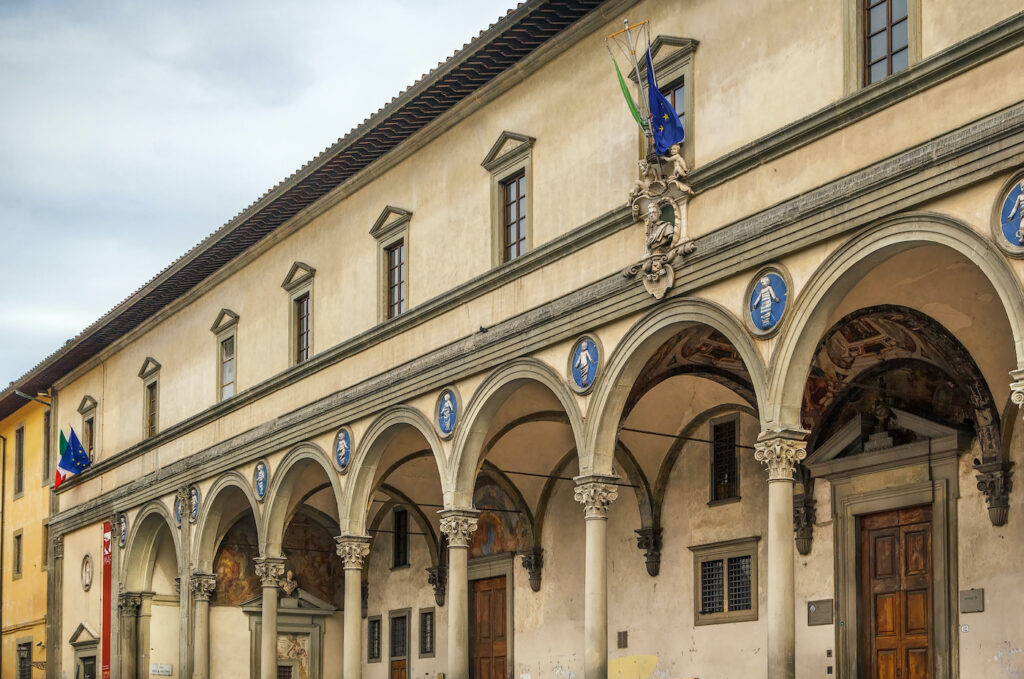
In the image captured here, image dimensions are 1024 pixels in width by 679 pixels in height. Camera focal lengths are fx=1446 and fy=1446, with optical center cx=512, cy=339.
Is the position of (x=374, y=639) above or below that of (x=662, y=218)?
below

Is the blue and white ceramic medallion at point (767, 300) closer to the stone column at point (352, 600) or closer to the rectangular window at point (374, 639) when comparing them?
the stone column at point (352, 600)

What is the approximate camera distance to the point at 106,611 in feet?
103

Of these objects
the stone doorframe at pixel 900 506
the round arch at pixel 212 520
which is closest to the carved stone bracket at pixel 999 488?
the stone doorframe at pixel 900 506

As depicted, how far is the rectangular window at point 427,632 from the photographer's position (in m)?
26.1

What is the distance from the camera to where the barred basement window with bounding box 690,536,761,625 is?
18.9 meters

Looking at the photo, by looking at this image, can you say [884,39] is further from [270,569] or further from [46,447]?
[46,447]

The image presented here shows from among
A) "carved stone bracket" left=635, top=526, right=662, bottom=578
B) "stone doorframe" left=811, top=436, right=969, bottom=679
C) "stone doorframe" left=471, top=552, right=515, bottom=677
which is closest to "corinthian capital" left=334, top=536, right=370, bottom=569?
"stone doorframe" left=471, top=552, right=515, bottom=677

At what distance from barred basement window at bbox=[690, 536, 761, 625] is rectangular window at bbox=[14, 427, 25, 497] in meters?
26.4

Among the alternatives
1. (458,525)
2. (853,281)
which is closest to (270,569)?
(458,525)

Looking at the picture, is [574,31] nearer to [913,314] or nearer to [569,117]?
[569,117]

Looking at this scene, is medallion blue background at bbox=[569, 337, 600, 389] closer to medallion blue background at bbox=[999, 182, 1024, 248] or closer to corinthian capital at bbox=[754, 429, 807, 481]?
corinthian capital at bbox=[754, 429, 807, 481]

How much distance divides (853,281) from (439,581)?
46.6 ft

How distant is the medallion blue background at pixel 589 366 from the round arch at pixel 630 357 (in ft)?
0.70

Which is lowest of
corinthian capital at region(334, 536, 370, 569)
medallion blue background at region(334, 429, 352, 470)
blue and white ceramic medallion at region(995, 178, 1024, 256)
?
corinthian capital at region(334, 536, 370, 569)
